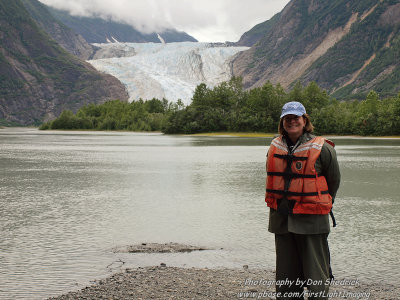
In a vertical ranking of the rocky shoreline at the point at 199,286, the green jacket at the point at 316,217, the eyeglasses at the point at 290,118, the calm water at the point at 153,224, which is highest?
the eyeglasses at the point at 290,118

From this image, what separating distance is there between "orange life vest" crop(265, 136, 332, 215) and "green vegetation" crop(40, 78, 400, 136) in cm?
8689

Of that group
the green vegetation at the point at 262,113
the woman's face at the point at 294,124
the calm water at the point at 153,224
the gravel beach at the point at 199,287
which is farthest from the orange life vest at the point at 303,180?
the green vegetation at the point at 262,113

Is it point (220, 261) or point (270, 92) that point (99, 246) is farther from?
point (270, 92)

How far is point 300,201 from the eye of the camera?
5.98 meters

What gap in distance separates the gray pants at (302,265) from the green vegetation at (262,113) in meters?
86.9

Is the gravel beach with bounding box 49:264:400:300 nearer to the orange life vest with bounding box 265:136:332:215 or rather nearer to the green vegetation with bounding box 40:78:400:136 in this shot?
the orange life vest with bounding box 265:136:332:215

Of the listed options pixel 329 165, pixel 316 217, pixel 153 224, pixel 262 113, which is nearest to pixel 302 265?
pixel 316 217

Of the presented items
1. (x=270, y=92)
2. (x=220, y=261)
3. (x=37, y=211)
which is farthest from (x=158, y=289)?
(x=270, y=92)

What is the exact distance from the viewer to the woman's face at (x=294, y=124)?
608 centimetres

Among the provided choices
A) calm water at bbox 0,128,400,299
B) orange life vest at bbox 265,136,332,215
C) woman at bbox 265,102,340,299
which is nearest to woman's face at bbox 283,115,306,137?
woman at bbox 265,102,340,299

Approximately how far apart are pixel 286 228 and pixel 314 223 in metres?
0.35

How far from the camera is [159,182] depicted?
23.7 m

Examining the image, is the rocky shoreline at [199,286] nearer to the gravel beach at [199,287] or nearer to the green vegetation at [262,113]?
the gravel beach at [199,287]

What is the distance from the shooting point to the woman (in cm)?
596
